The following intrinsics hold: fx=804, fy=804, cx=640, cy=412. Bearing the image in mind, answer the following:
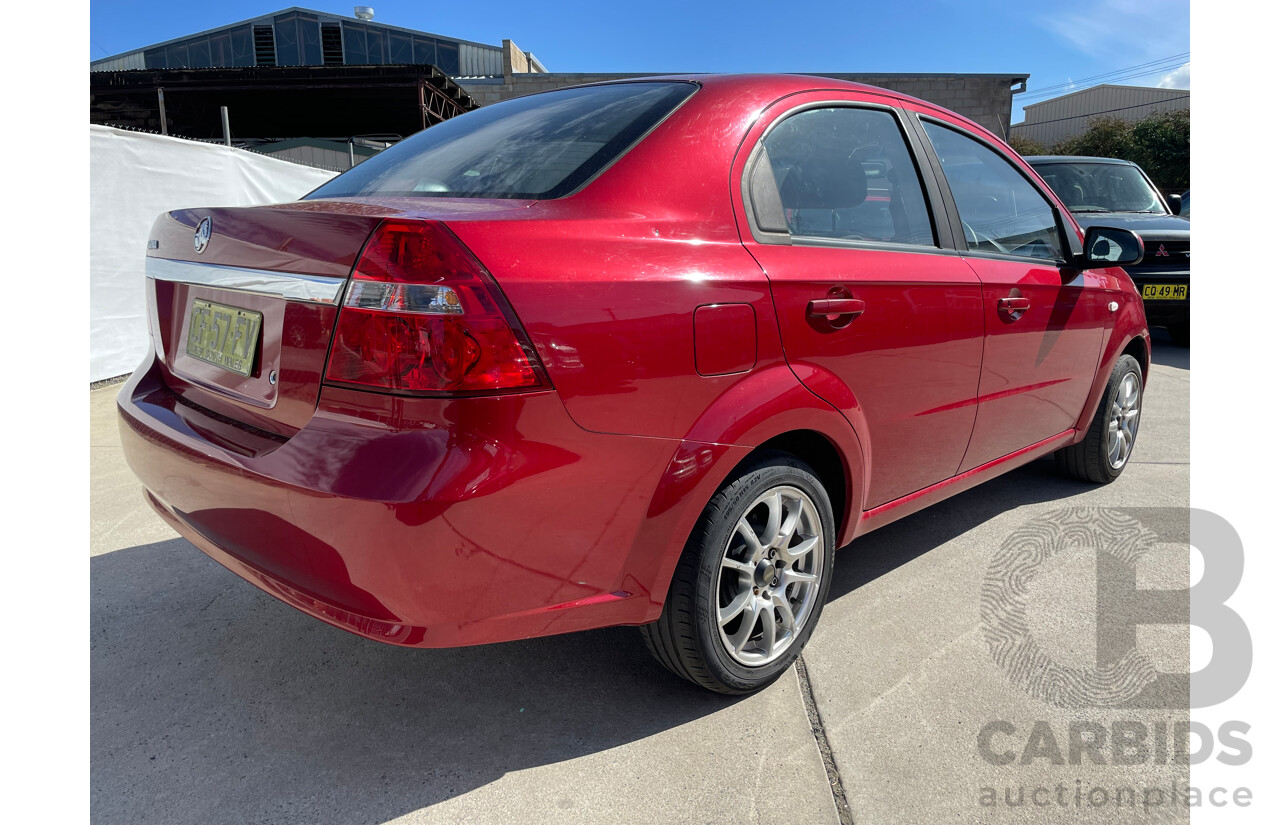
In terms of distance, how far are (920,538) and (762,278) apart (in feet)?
5.93

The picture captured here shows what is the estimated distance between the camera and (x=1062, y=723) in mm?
2092

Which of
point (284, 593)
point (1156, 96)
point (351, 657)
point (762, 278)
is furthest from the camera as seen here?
point (1156, 96)

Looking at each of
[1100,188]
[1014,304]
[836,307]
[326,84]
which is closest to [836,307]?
[836,307]

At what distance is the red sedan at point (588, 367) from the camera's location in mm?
1495

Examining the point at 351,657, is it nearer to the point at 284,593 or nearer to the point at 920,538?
the point at 284,593

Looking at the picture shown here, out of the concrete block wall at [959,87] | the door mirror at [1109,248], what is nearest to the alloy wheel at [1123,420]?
the door mirror at [1109,248]

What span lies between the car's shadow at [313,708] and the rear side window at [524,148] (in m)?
1.31

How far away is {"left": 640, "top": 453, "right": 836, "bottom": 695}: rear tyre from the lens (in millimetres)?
1912

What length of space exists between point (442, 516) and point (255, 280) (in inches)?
27.3

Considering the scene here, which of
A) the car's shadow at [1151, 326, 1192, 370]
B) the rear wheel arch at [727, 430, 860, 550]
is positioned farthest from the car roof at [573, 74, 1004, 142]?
the car's shadow at [1151, 326, 1192, 370]

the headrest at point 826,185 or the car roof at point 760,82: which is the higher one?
the car roof at point 760,82

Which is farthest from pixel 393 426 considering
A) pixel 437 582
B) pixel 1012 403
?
pixel 1012 403

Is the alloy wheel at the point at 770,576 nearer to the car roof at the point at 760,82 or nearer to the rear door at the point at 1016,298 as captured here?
the rear door at the point at 1016,298

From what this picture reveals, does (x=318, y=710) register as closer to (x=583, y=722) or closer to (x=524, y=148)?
(x=583, y=722)
